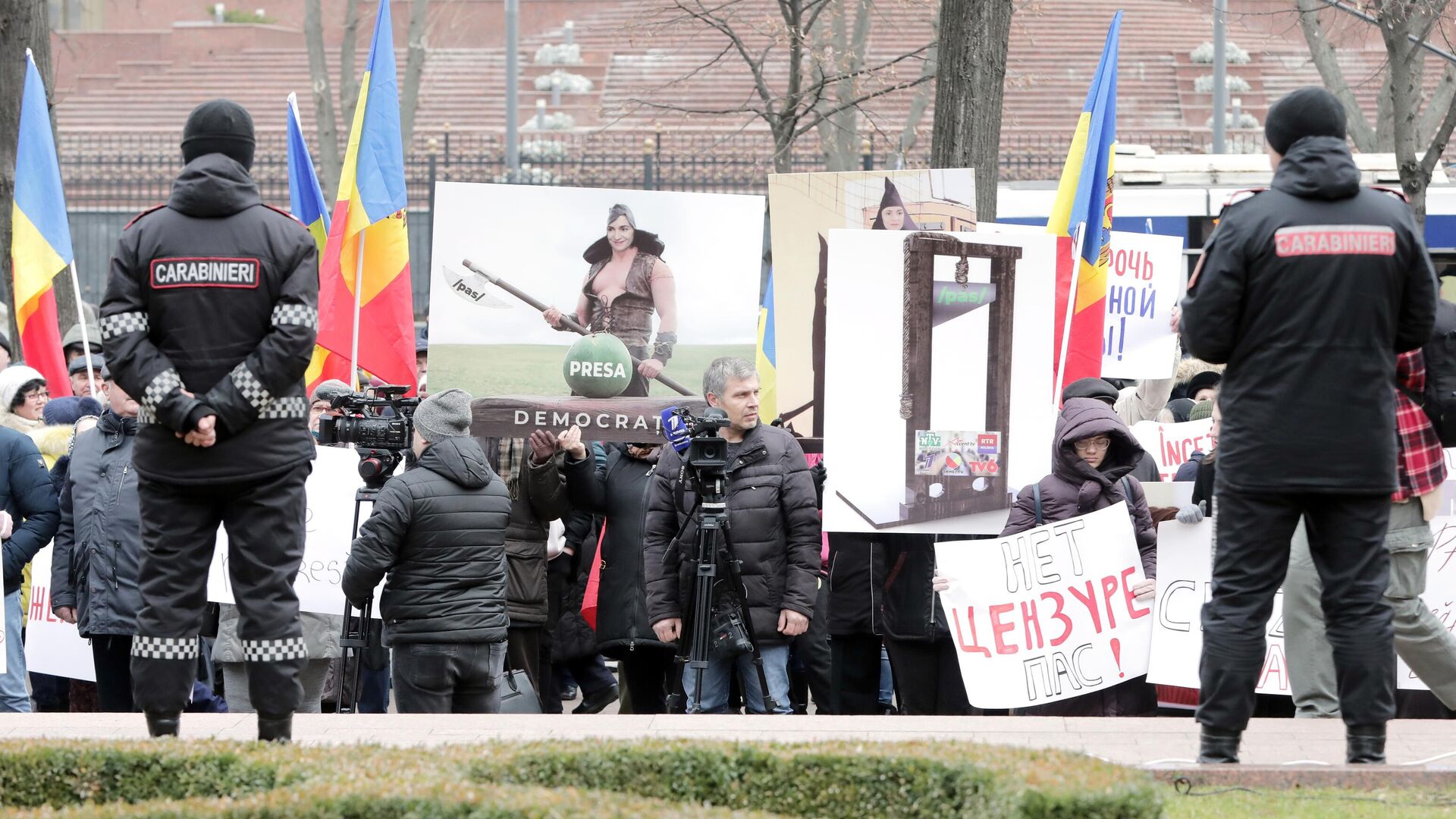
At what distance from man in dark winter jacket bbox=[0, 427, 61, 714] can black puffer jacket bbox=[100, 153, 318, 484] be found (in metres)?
2.60

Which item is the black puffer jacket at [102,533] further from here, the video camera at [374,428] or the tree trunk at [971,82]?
the tree trunk at [971,82]

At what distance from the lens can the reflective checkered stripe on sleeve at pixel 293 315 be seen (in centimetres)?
550

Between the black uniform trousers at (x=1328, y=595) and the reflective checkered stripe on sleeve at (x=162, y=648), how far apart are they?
9.86 ft

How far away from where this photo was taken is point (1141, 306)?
1095cm

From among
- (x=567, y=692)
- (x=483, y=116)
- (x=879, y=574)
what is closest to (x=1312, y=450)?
(x=879, y=574)

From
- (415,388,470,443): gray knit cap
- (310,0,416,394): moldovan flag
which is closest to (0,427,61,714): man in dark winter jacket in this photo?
(310,0,416,394): moldovan flag

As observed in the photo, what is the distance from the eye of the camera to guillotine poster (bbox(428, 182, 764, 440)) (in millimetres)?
7871

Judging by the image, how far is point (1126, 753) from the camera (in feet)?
18.8

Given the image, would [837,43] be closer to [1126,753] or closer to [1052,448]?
[1052,448]

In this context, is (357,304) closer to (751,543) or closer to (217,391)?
(751,543)

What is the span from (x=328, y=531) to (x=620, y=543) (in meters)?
1.32

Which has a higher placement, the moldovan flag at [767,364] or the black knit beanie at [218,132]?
the black knit beanie at [218,132]

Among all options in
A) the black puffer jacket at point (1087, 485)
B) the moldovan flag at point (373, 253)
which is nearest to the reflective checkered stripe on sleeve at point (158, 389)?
the black puffer jacket at point (1087, 485)

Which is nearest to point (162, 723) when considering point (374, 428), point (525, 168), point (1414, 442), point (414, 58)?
point (374, 428)
